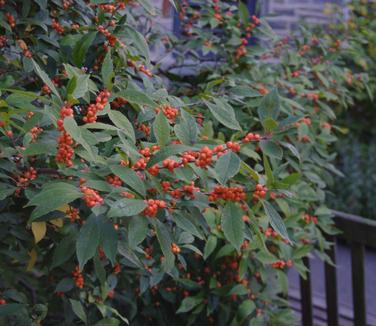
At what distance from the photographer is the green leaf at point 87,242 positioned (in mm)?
1023

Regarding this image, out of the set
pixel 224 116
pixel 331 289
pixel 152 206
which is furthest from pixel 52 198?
pixel 331 289

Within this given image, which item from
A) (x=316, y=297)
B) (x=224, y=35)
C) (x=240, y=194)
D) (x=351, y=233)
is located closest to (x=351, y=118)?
(x=316, y=297)

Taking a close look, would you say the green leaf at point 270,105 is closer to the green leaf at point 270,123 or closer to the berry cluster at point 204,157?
the green leaf at point 270,123

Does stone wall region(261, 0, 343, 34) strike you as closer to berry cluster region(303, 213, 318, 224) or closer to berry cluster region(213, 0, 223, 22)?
berry cluster region(213, 0, 223, 22)

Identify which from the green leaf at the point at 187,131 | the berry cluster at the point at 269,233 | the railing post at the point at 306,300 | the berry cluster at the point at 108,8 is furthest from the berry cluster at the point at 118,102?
the railing post at the point at 306,300

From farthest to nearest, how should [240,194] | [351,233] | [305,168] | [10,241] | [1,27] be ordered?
[351,233] < [305,168] < [1,27] < [10,241] < [240,194]

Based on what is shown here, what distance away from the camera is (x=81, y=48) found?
142 centimetres

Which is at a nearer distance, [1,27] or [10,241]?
[10,241]

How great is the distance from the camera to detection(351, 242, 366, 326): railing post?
2.76 meters

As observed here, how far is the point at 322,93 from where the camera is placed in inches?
97.2

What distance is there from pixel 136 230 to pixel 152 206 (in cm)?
5

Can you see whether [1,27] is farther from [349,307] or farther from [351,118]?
[351,118]

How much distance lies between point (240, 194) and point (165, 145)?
17 centimetres

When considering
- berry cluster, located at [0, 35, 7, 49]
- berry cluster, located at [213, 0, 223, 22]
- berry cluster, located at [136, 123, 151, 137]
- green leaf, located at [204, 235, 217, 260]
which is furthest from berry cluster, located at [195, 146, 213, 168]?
berry cluster, located at [213, 0, 223, 22]
